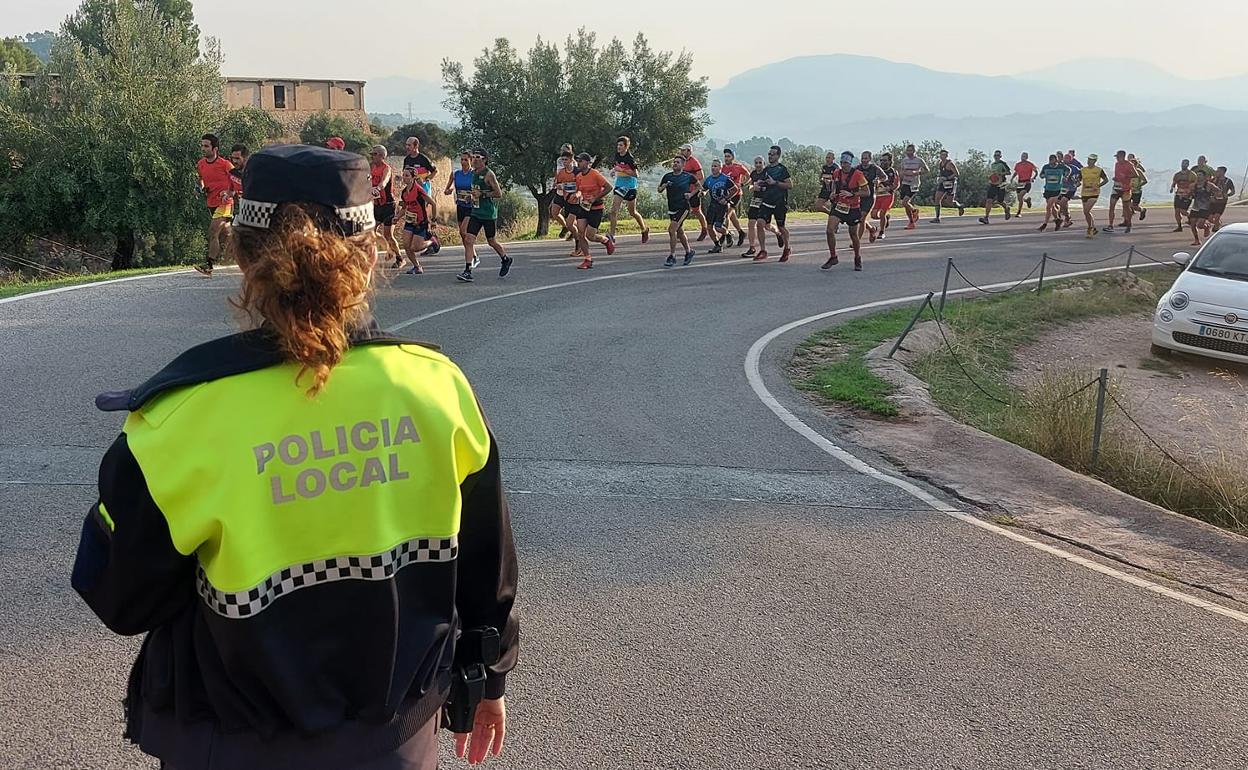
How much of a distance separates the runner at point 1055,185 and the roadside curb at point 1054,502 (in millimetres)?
19252

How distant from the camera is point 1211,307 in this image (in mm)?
12469

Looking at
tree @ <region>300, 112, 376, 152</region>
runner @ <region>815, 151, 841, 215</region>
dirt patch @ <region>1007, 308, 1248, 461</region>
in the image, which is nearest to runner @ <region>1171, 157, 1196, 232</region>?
runner @ <region>815, 151, 841, 215</region>

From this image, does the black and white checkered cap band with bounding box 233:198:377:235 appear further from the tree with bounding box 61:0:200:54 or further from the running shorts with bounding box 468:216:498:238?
the tree with bounding box 61:0:200:54

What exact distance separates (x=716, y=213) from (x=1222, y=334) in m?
9.12

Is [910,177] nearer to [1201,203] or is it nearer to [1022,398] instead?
[1201,203]

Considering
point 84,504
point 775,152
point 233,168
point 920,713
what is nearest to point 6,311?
point 233,168

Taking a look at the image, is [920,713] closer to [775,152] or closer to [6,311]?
[6,311]

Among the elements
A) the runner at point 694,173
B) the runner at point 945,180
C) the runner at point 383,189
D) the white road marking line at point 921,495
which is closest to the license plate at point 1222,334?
the white road marking line at point 921,495

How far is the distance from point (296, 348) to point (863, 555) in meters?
4.19

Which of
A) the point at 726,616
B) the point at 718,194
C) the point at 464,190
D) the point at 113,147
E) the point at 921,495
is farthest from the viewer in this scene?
the point at 113,147

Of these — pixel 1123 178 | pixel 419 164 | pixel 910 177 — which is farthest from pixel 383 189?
pixel 1123 178

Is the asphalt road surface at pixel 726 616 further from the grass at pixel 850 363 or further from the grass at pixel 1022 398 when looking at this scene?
the grass at pixel 1022 398

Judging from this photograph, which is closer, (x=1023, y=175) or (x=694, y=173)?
(x=694, y=173)

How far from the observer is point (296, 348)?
1.63 meters
